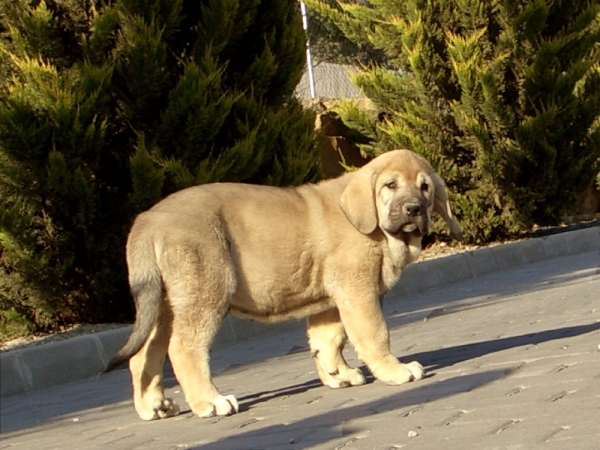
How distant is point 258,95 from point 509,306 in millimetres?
3394

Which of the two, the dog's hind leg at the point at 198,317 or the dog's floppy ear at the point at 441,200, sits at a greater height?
the dog's floppy ear at the point at 441,200

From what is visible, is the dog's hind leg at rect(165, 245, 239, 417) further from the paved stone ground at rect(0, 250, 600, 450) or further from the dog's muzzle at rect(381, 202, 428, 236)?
the dog's muzzle at rect(381, 202, 428, 236)

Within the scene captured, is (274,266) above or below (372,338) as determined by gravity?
above

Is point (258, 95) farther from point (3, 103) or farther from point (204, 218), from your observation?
point (204, 218)

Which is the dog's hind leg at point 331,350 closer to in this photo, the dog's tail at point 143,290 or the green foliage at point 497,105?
the dog's tail at point 143,290

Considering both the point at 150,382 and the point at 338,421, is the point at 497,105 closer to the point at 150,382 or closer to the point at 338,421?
the point at 150,382

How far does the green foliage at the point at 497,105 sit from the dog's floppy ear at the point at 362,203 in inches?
323

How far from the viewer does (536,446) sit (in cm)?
362

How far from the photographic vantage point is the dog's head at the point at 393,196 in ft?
18.7

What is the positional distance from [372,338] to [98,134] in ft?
15.0

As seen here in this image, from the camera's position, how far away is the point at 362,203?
582 centimetres

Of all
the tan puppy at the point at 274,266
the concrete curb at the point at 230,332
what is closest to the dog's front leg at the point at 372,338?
the tan puppy at the point at 274,266

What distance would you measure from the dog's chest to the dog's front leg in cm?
23

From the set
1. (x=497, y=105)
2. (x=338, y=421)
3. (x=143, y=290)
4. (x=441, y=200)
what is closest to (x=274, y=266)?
(x=143, y=290)
